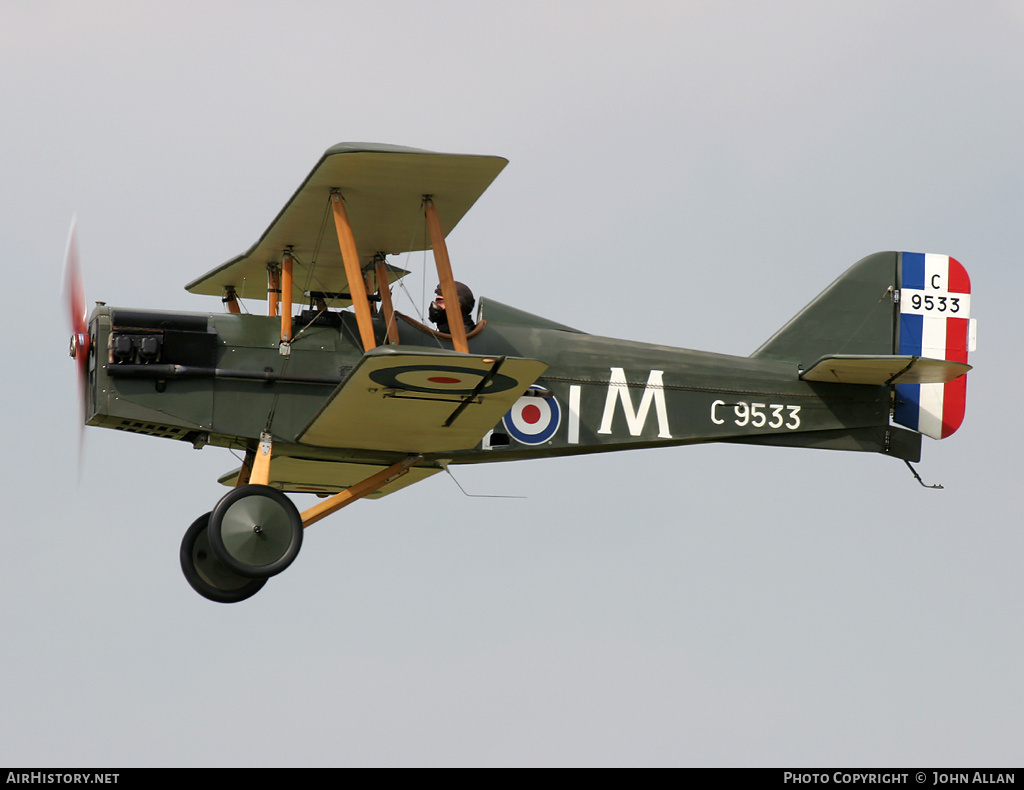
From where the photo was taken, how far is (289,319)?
1066 centimetres

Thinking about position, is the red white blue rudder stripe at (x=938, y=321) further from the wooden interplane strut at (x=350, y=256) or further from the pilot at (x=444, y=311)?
the wooden interplane strut at (x=350, y=256)

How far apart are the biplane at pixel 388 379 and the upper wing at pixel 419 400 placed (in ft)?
0.06

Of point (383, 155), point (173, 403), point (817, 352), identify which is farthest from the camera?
point (817, 352)

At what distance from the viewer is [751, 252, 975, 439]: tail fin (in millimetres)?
12555

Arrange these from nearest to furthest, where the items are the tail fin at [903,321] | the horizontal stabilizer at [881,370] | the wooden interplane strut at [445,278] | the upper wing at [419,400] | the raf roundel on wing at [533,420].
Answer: the upper wing at [419,400], the wooden interplane strut at [445,278], the raf roundel on wing at [533,420], the horizontal stabilizer at [881,370], the tail fin at [903,321]

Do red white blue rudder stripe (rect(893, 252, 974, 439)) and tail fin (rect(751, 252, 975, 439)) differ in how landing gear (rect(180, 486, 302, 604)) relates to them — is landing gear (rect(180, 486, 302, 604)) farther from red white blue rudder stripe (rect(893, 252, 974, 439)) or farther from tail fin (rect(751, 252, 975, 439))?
red white blue rudder stripe (rect(893, 252, 974, 439))

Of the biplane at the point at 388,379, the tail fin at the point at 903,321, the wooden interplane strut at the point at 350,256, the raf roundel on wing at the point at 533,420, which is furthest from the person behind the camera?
the tail fin at the point at 903,321

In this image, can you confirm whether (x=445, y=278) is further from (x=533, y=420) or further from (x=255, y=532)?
(x=255, y=532)

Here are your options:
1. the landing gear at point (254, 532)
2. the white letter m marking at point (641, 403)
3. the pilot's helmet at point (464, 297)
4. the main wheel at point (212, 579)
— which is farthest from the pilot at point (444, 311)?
the main wheel at point (212, 579)

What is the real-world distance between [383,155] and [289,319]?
65.9 inches

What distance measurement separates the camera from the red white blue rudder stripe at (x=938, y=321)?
12.6 meters
